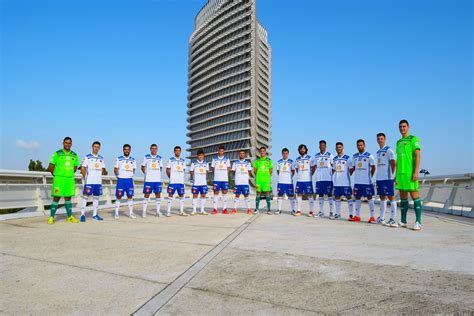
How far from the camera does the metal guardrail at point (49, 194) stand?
858 cm

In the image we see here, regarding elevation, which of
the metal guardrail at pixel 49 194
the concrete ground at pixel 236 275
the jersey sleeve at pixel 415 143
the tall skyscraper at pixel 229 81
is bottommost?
the concrete ground at pixel 236 275

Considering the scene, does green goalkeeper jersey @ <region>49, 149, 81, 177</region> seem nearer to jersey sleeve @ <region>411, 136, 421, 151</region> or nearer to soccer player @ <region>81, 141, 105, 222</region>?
soccer player @ <region>81, 141, 105, 222</region>

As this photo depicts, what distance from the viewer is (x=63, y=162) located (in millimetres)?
8391

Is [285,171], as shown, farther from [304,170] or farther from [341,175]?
[341,175]

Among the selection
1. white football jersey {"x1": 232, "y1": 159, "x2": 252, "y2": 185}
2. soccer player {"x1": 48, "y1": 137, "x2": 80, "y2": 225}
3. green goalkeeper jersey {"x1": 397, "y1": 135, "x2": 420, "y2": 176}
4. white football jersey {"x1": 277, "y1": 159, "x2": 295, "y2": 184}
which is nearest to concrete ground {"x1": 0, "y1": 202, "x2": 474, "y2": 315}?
green goalkeeper jersey {"x1": 397, "y1": 135, "x2": 420, "y2": 176}

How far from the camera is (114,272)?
3.40 m

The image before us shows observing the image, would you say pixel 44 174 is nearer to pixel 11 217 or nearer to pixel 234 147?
pixel 11 217

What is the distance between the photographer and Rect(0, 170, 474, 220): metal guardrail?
28.1 feet

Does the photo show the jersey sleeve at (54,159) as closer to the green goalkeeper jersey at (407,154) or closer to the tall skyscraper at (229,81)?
the green goalkeeper jersey at (407,154)

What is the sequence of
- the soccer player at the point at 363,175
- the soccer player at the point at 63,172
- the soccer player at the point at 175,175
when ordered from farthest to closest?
the soccer player at the point at 175,175 → the soccer player at the point at 363,175 → the soccer player at the point at 63,172

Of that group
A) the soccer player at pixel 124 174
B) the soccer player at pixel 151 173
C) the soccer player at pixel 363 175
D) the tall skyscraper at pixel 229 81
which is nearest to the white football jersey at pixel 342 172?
the soccer player at pixel 363 175

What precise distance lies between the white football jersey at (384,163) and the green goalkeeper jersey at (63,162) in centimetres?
783

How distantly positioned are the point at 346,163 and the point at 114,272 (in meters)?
7.52

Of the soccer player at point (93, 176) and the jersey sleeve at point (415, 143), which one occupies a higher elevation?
the jersey sleeve at point (415, 143)
